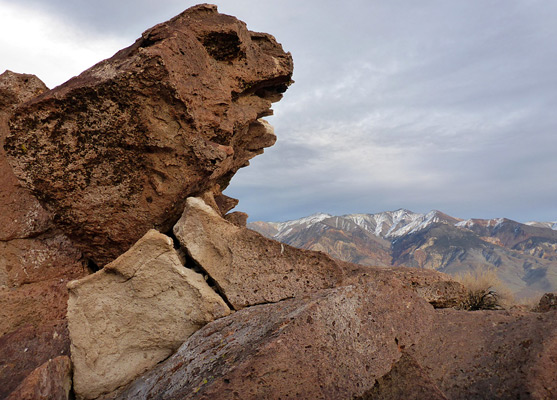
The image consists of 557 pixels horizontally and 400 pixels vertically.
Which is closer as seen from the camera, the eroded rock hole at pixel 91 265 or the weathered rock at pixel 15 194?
the weathered rock at pixel 15 194

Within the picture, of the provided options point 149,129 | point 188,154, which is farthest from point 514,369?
point 149,129

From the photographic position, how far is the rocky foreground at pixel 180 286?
10.7 feet

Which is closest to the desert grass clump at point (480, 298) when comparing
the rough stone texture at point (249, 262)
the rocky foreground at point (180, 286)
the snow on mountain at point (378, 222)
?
the rocky foreground at point (180, 286)

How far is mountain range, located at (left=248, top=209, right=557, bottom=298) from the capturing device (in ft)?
335

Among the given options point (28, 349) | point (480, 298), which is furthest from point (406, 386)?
point (480, 298)

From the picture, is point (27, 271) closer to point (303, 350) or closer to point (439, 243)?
point (303, 350)

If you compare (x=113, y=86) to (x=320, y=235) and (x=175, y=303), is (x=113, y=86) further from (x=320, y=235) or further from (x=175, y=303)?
(x=320, y=235)

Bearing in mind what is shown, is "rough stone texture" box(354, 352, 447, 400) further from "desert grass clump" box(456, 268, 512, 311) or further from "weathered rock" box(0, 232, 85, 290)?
"weathered rock" box(0, 232, 85, 290)

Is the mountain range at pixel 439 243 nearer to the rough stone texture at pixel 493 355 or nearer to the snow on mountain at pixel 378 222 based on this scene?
the snow on mountain at pixel 378 222

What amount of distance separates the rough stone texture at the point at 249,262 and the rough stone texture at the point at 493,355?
156 cm

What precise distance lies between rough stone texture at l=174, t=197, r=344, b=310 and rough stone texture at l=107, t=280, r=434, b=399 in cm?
Answer: 78

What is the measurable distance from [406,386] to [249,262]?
8.88 feet

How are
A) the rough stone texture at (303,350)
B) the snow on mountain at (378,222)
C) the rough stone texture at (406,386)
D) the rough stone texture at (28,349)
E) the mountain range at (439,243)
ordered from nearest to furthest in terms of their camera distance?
the rough stone texture at (303,350) → the rough stone texture at (406,386) → the rough stone texture at (28,349) → the mountain range at (439,243) → the snow on mountain at (378,222)

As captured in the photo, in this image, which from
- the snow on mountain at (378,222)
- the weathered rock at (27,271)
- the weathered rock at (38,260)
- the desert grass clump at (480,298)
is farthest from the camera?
the snow on mountain at (378,222)
